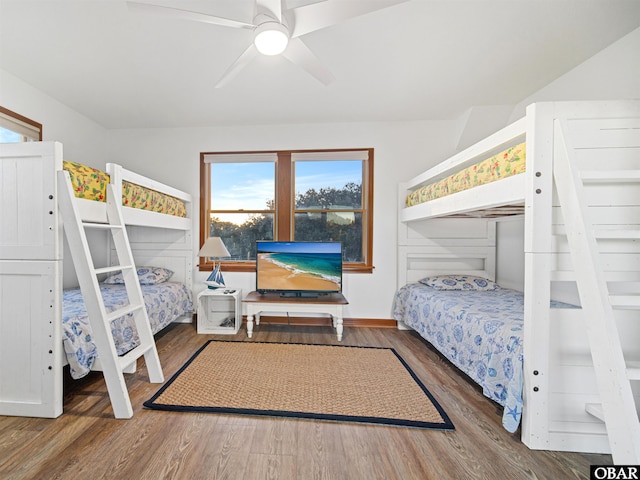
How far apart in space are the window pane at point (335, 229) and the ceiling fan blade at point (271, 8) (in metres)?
2.18

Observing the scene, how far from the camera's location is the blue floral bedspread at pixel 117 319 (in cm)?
160

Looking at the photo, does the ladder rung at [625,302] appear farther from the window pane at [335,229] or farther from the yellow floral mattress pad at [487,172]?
A: the window pane at [335,229]

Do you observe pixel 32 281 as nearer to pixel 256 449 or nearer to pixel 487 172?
pixel 256 449

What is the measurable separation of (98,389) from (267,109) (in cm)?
285

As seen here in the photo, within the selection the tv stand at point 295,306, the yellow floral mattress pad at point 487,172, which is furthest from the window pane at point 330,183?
the tv stand at point 295,306

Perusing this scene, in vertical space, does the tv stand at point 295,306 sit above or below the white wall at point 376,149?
below

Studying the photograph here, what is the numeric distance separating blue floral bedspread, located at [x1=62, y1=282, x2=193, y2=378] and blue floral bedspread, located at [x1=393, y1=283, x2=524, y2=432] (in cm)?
243

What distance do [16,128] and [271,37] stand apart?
8.61 feet

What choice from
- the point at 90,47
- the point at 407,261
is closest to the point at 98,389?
the point at 90,47

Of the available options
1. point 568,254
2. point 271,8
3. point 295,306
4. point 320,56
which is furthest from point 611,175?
point 295,306

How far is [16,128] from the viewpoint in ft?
7.83

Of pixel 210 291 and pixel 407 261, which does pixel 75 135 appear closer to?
pixel 210 291

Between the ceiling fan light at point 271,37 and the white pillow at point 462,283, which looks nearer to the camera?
the ceiling fan light at point 271,37

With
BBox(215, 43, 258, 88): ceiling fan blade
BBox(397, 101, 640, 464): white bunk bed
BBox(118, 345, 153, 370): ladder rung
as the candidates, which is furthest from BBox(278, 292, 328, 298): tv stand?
BBox(215, 43, 258, 88): ceiling fan blade
